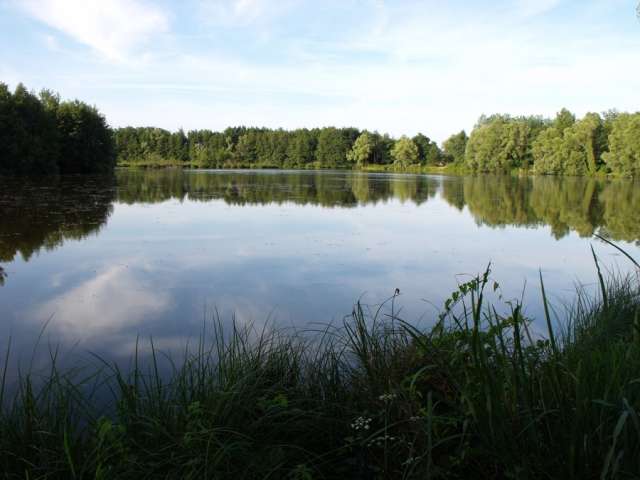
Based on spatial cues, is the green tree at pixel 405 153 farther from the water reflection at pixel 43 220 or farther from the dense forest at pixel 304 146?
the water reflection at pixel 43 220

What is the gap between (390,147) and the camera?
96.9 metres

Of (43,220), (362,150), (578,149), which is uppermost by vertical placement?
(362,150)

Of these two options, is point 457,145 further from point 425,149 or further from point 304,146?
point 304,146

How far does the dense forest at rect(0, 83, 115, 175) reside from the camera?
35.8 meters

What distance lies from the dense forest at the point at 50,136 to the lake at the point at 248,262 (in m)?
20.4

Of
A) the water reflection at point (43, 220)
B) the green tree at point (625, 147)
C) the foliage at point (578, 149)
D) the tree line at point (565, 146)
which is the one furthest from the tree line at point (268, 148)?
the water reflection at point (43, 220)

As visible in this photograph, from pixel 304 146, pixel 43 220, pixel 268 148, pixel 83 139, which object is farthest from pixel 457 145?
pixel 43 220

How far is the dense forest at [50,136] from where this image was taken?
35812 mm

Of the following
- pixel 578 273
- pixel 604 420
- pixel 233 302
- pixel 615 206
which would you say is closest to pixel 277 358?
pixel 604 420

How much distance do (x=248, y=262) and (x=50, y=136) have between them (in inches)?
1473

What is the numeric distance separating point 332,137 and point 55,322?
312ft

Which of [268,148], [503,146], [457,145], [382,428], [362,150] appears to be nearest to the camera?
[382,428]

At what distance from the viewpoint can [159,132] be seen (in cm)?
10075

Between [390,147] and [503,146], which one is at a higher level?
[390,147]
